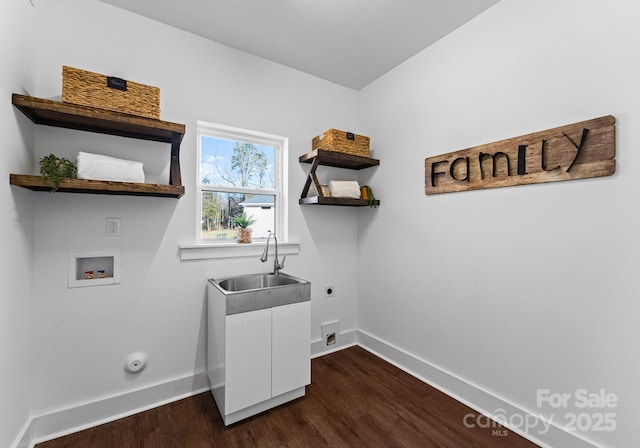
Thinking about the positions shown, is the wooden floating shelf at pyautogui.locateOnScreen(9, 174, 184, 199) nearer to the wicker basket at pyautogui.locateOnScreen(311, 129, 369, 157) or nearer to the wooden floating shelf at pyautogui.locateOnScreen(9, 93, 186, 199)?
the wooden floating shelf at pyautogui.locateOnScreen(9, 93, 186, 199)

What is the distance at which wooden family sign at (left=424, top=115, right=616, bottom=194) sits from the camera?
1472 millimetres

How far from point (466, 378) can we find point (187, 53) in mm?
3204

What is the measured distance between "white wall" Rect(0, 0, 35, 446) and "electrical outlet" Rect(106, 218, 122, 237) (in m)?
0.37

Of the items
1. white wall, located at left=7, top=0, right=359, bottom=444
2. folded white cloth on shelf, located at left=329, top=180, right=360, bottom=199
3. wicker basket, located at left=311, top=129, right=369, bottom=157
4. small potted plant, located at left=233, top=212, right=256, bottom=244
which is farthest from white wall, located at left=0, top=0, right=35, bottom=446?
folded white cloth on shelf, located at left=329, top=180, right=360, bottom=199

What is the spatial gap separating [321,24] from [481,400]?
2.92 meters

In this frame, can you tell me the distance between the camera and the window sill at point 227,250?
2.15 meters

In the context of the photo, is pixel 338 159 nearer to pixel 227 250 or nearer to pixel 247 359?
pixel 227 250

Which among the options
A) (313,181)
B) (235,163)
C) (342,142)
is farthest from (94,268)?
(342,142)

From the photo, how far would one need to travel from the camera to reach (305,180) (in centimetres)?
275

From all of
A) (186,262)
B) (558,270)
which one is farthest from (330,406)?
(558,270)

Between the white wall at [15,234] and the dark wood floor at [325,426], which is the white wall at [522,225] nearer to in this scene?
the dark wood floor at [325,426]

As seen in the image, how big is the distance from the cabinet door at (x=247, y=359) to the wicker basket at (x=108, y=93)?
1416 mm

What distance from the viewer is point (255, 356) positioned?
6.20 ft

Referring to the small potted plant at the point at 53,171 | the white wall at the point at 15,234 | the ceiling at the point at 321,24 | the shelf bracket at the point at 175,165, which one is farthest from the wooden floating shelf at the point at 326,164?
the white wall at the point at 15,234
